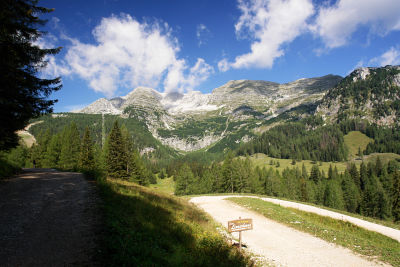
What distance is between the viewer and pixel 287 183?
72.6m

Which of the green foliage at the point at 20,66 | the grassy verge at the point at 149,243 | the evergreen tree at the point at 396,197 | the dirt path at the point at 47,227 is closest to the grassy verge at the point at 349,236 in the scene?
the grassy verge at the point at 149,243

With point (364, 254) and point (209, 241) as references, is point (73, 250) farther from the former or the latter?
point (364, 254)

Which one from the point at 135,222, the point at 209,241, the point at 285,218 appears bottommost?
the point at 285,218

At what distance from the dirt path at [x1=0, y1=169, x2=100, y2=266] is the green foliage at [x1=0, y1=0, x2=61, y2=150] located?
5.14 metres

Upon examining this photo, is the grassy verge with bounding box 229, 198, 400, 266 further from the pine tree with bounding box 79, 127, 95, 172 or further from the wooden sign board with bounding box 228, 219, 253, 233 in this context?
the pine tree with bounding box 79, 127, 95, 172

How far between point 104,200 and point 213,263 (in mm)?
6906

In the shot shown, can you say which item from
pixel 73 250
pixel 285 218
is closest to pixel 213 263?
pixel 73 250

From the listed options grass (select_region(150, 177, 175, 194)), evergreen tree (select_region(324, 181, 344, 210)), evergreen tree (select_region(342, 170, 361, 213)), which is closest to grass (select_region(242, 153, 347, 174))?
evergreen tree (select_region(342, 170, 361, 213))

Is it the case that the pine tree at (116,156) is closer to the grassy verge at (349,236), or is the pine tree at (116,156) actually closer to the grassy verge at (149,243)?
the grassy verge at (349,236)

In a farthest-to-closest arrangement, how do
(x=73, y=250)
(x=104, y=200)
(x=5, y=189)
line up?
(x=5, y=189)
(x=104, y=200)
(x=73, y=250)

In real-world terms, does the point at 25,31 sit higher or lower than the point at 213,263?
higher

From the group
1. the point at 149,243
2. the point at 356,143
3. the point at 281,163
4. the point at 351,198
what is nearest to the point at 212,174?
the point at 351,198

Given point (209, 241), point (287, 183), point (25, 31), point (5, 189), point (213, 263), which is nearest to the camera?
point (213, 263)

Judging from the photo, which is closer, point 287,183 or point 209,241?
point 209,241
